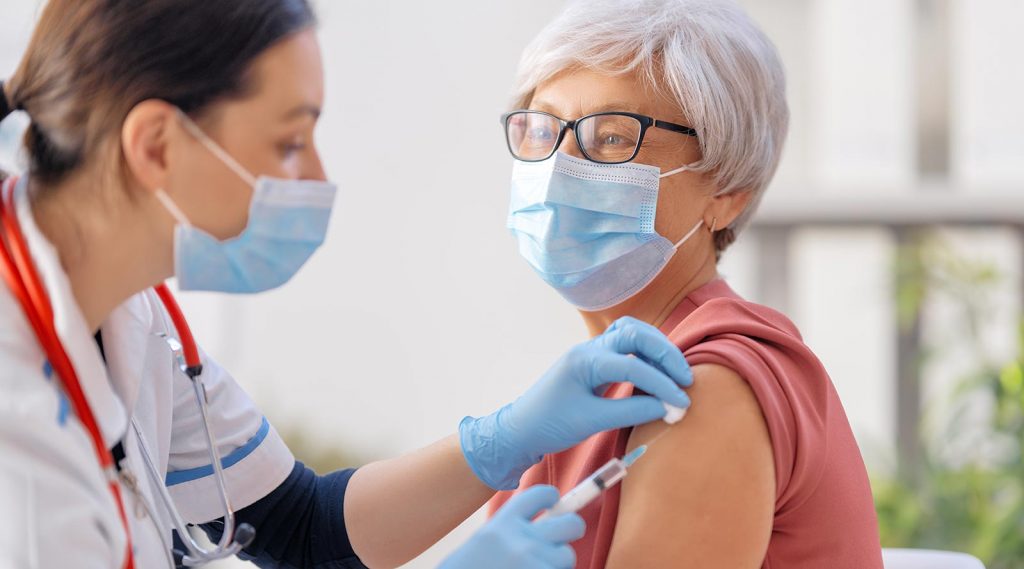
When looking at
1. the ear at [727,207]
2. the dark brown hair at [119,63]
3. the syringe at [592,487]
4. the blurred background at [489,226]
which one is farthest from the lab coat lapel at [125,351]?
the blurred background at [489,226]

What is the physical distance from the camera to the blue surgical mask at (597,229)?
1.49 meters

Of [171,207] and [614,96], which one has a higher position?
[614,96]

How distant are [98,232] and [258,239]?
0.18 meters

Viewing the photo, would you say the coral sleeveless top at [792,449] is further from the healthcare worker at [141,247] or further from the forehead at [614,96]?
the forehead at [614,96]

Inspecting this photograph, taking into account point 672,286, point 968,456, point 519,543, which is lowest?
point 968,456

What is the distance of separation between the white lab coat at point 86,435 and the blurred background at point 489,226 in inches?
73.8

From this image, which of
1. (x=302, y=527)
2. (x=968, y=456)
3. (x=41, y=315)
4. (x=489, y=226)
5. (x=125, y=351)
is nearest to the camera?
(x=41, y=315)

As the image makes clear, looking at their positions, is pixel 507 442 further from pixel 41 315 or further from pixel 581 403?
pixel 41 315

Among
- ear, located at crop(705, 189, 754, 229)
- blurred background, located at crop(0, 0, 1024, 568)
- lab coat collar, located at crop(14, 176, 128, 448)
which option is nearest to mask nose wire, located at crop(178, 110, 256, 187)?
lab coat collar, located at crop(14, 176, 128, 448)

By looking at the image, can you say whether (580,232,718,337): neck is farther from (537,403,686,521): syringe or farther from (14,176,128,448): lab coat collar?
(14,176,128,448): lab coat collar

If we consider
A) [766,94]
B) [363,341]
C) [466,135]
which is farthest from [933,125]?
[766,94]

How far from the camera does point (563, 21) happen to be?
1.53 m

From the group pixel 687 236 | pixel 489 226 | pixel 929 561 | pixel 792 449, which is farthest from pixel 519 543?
pixel 489 226

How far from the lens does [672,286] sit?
60.6 inches
